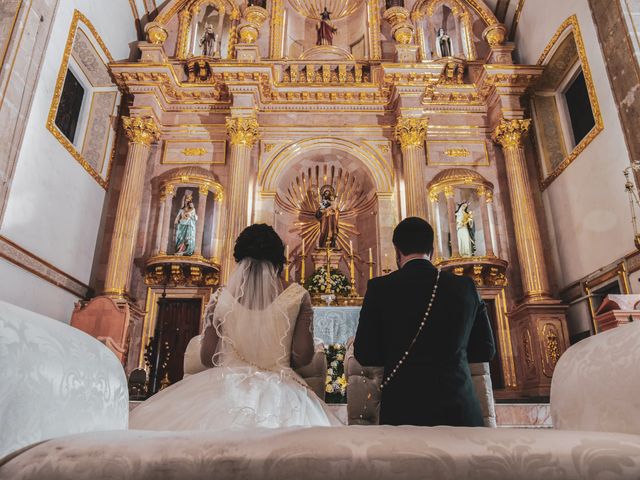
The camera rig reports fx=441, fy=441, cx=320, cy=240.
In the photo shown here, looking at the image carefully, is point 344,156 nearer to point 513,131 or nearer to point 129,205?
point 513,131

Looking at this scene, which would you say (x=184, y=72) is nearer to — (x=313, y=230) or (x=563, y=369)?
(x=313, y=230)

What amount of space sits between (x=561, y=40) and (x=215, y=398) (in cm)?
924

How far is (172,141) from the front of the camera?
9.44 metres

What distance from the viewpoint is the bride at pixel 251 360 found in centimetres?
195

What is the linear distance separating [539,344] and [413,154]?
163 inches

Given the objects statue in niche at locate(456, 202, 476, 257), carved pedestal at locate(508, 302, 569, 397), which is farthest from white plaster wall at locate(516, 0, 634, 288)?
statue in niche at locate(456, 202, 476, 257)

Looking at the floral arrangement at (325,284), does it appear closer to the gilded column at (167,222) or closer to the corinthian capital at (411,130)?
the gilded column at (167,222)

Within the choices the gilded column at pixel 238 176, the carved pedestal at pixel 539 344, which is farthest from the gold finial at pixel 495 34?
the carved pedestal at pixel 539 344

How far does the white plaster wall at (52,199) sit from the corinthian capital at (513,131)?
26.6 feet

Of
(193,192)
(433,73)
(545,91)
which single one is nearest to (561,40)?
(545,91)

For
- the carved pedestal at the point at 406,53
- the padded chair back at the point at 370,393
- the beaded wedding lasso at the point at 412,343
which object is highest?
the carved pedestal at the point at 406,53

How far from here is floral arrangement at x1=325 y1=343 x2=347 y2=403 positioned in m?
4.90

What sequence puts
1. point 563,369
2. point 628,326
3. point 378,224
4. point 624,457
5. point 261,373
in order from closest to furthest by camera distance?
1. point 624,457
2. point 628,326
3. point 563,369
4. point 261,373
5. point 378,224

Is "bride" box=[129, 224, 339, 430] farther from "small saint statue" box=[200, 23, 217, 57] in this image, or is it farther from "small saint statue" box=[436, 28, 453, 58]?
"small saint statue" box=[436, 28, 453, 58]
